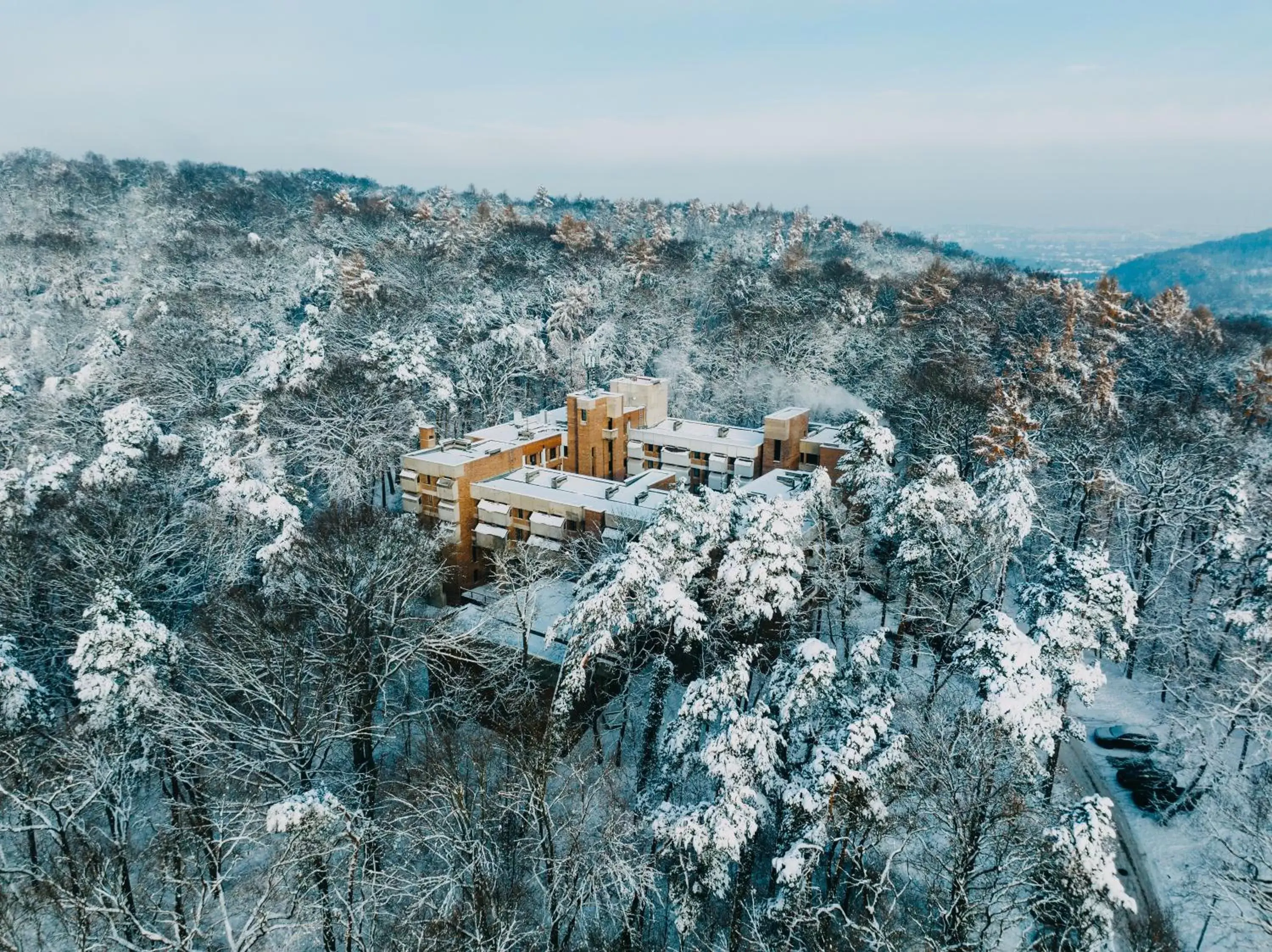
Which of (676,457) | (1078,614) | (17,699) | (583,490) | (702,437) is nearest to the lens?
(17,699)

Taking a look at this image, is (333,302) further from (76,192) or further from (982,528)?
(76,192)

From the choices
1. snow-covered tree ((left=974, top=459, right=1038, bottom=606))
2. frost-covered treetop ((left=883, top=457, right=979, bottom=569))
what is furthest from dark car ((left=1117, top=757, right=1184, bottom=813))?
frost-covered treetop ((left=883, top=457, right=979, bottom=569))

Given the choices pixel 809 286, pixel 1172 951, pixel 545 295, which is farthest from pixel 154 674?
pixel 809 286

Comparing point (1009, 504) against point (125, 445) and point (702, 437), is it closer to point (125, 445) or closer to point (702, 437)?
point (702, 437)

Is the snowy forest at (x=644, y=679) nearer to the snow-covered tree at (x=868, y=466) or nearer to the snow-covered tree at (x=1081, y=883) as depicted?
the snow-covered tree at (x=1081, y=883)

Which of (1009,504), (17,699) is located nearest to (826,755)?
(1009,504)

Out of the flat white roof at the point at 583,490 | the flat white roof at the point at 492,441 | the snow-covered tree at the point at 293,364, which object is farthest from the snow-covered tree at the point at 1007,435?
the snow-covered tree at the point at 293,364

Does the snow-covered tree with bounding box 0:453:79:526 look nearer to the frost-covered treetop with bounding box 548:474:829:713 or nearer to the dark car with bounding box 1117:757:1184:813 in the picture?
the frost-covered treetop with bounding box 548:474:829:713
